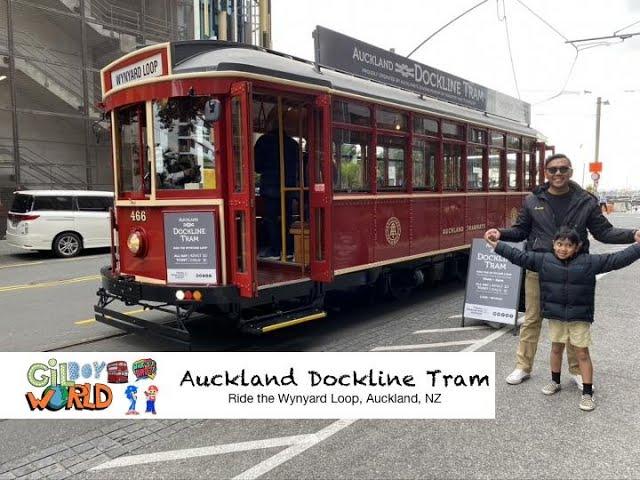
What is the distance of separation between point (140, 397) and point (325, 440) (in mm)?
1486

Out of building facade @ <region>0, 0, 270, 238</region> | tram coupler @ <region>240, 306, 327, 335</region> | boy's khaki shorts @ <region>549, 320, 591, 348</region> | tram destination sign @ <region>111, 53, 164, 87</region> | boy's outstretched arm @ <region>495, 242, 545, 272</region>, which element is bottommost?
tram coupler @ <region>240, 306, 327, 335</region>

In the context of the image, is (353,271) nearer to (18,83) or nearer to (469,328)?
(469,328)

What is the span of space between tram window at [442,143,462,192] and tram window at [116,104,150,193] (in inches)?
176

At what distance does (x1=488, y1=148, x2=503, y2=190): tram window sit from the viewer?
9.80 metres

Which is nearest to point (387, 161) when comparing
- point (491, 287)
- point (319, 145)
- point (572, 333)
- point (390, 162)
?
point (390, 162)

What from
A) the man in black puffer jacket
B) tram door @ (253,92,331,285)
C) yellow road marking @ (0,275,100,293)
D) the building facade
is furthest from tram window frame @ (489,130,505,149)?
the building facade

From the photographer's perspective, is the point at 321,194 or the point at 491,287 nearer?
the point at 321,194

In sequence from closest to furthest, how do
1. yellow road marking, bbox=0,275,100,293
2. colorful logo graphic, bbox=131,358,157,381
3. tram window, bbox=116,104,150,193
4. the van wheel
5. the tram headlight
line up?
colorful logo graphic, bbox=131,358,157,381 → the tram headlight → tram window, bbox=116,104,150,193 → yellow road marking, bbox=0,275,100,293 → the van wheel

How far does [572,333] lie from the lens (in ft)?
14.1

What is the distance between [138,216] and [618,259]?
4.51 metres

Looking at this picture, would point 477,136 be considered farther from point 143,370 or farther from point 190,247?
point 143,370

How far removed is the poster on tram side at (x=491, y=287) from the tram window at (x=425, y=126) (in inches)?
71.5

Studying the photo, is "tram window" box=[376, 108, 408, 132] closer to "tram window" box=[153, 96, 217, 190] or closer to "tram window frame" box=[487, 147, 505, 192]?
"tram window" box=[153, 96, 217, 190]

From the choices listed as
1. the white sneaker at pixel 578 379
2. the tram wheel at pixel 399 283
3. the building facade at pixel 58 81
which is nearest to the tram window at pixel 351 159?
the tram wheel at pixel 399 283
